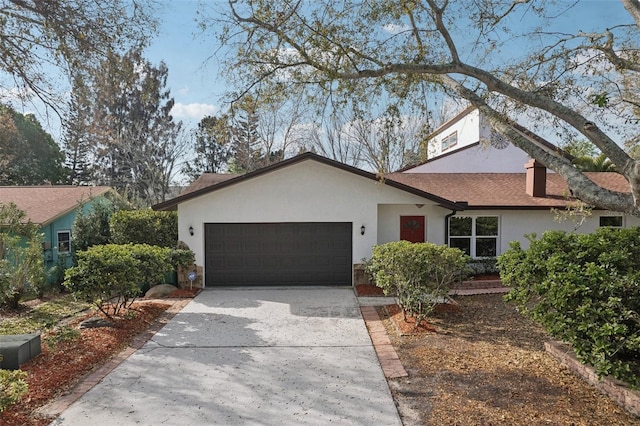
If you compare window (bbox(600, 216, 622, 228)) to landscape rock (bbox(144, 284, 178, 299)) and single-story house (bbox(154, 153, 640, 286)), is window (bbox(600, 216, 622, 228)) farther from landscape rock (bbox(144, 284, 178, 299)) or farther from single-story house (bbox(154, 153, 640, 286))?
landscape rock (bbox(144, 284, 178, 299))

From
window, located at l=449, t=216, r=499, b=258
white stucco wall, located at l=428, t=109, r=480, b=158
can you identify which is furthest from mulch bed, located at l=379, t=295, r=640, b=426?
white stucco wall, located at l=428, t=109, r=480, b=158

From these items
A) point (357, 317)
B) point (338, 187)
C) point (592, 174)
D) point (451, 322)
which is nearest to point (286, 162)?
point (338, 187)

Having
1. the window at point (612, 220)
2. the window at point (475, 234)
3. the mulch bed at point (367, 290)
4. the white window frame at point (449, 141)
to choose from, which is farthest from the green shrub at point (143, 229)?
the white window frame at point (449, 141)

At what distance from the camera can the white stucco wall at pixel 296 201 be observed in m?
11.6

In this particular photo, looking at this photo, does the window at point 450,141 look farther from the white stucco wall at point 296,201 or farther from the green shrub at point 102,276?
the green shrub at point 102,276

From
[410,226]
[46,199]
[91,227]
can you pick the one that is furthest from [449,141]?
[46,199]

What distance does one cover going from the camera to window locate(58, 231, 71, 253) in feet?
46.4

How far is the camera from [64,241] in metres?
→ 14.7

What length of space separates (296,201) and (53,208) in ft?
32.1

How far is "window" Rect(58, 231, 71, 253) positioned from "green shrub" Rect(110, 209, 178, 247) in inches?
127

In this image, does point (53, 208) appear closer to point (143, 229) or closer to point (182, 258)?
point (143, 229)

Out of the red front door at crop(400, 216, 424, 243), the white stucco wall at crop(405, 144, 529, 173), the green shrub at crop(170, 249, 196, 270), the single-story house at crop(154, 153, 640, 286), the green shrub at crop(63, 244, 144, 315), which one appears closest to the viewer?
the green shrub at crop(63, 244, 144, 315)

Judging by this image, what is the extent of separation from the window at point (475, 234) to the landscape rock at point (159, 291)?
359 inches

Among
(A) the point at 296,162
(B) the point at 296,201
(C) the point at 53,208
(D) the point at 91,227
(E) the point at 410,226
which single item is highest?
(A) the point at 296,162
